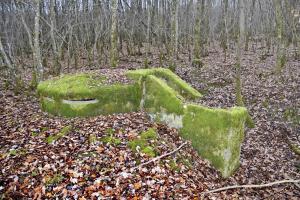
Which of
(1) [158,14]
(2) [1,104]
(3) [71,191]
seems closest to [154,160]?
(3) [71,191]

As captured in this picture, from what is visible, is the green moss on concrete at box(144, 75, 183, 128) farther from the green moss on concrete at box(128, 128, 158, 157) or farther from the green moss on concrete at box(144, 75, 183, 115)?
the green moss on concrete at box(128, 128, 158, 157)

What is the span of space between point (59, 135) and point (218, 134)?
4240 mm

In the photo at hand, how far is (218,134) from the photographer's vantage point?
8391 millimetres

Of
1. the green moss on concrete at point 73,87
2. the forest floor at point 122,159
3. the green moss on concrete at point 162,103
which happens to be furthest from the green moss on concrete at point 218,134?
the green moss on concrete at point 73,87

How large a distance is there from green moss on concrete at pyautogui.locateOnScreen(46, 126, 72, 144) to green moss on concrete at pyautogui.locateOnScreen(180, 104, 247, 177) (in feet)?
11.0

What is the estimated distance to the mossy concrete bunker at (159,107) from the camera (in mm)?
8375

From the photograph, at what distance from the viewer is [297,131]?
10805 mm

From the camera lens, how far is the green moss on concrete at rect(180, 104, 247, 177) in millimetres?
8305

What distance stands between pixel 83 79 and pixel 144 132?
3.23 m

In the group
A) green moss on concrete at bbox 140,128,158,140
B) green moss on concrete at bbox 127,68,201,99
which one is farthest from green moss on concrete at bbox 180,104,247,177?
green moss on concrete at bbox 127,68,201,99

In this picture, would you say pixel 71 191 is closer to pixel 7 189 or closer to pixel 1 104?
pixel 7 189

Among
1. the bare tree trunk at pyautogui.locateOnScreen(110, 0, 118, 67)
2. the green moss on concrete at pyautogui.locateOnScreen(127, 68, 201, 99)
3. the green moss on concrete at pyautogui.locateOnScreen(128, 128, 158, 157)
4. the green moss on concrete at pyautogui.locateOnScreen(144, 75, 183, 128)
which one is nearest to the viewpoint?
the green moss on concrete at pyautogui.locateOnScreen(128, 128, 158, 157)

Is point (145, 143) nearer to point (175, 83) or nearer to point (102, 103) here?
point (102, 103)

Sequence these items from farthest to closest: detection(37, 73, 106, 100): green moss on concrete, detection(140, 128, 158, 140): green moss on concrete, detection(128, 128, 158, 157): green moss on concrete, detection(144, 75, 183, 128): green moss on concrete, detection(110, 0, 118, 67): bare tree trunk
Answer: detection(110, 0, 118, 67): bare tree trunk, detection(37, 73, 106, 100): green moss on concrete, detection(144, 75, 183, 128): green moss on concrete, detection(140, 128, 158, 140): green moss on concrete, detection(128, 128, 158, 157): green moss on concrete
